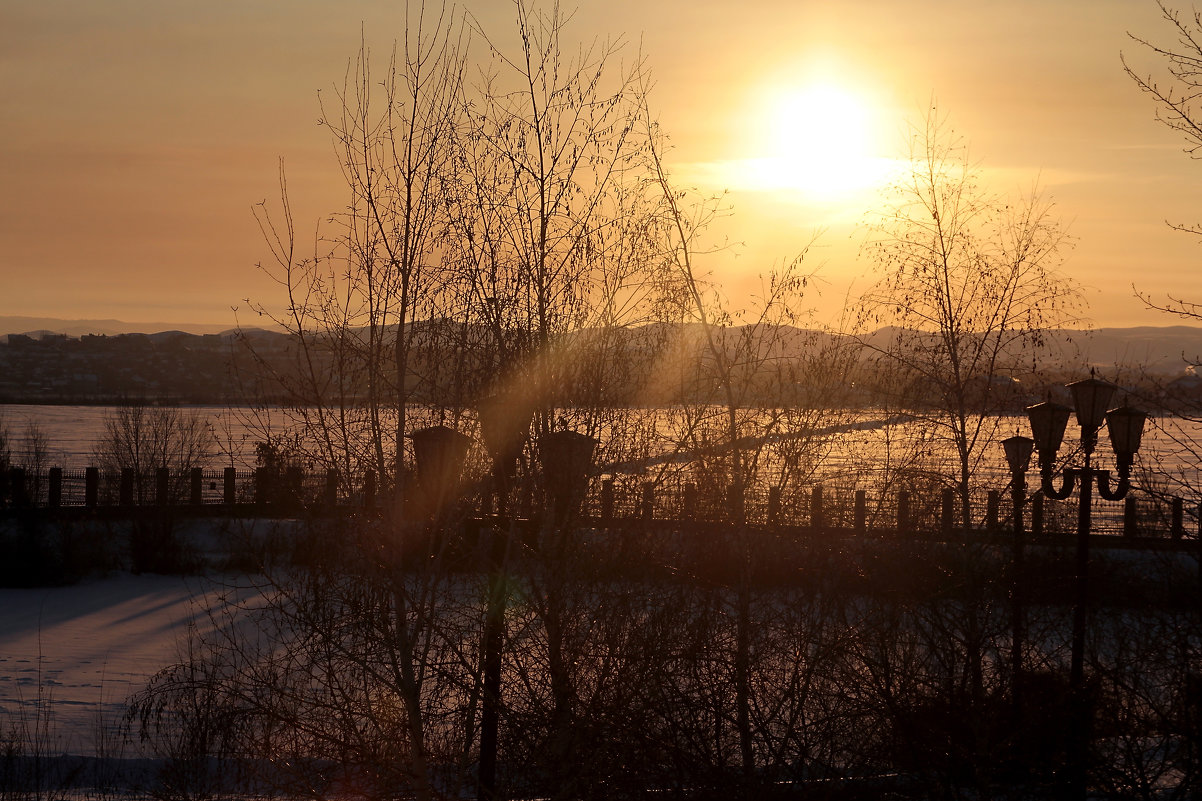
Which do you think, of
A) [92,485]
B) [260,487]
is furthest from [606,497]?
[92,485]

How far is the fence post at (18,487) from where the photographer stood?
25.1 meters

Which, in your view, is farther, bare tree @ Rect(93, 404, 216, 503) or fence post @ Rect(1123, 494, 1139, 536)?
bare tree @ Rect(93, 404, 216, 503)

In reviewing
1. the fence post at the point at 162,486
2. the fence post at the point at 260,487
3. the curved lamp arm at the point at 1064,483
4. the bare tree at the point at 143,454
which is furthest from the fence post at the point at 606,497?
the bare tree at the point at 143,454

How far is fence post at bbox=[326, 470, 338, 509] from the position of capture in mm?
8000

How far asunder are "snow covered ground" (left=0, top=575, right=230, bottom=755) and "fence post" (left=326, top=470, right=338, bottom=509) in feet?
14.0

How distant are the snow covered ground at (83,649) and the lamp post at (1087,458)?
899 cm

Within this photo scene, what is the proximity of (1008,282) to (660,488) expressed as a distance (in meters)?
6.88

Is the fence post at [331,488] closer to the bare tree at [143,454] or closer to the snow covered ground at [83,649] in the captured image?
the snow covered ground at [83,649]

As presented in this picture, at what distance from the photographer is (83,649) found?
53.7 ft

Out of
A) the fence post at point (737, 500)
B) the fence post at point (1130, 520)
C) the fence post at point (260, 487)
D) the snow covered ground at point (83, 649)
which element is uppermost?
the fence post at point (737, 500)

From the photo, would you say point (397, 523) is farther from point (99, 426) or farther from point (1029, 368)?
point (99, 426)

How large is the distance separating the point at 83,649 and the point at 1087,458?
1451 centimetres

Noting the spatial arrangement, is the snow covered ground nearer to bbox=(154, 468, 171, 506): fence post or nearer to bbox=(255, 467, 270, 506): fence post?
bbox=(154, 468, 171, 506): fence post

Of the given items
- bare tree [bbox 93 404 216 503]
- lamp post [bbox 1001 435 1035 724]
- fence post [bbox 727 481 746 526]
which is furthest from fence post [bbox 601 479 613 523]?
bare tree [bbox 93 404 216 503]
